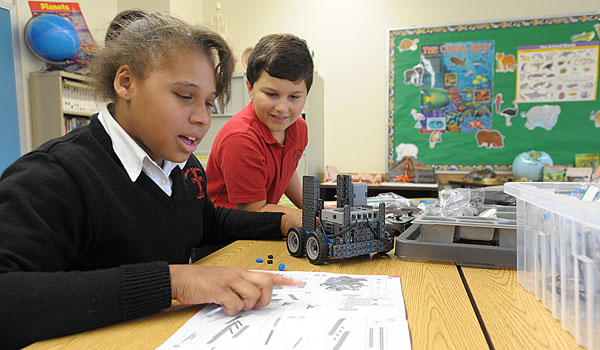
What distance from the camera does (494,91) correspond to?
3674 mm

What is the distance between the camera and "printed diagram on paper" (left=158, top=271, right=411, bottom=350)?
0.57 m

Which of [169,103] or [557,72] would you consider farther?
[557,72]

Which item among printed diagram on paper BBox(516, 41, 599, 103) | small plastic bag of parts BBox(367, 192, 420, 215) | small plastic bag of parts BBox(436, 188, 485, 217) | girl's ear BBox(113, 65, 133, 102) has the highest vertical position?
printed diagram on paper BBox(516, 41, 599, 103)

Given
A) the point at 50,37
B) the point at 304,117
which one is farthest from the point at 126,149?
the point at 304,117

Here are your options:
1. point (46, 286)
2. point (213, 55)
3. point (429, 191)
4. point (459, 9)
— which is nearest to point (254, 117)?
point (213, 55)

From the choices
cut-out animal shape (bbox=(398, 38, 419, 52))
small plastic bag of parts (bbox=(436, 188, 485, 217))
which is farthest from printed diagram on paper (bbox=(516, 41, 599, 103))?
small plastic bag of parts (bbox=(436, 188, 485, 217))

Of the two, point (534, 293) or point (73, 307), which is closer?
point (73, 307)

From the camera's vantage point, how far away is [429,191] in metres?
3.55

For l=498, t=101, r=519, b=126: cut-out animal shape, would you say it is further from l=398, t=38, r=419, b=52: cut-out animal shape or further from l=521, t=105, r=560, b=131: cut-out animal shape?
l=398, t=38, r=419, b=52: cut-out animal shape

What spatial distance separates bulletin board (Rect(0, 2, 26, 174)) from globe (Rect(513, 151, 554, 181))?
3.78m

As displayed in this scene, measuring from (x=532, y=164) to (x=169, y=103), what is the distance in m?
3.35

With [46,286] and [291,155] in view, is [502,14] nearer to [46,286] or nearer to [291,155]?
[291,155]

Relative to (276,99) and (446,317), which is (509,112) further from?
(446,317)

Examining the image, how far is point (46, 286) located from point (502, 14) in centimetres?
401
